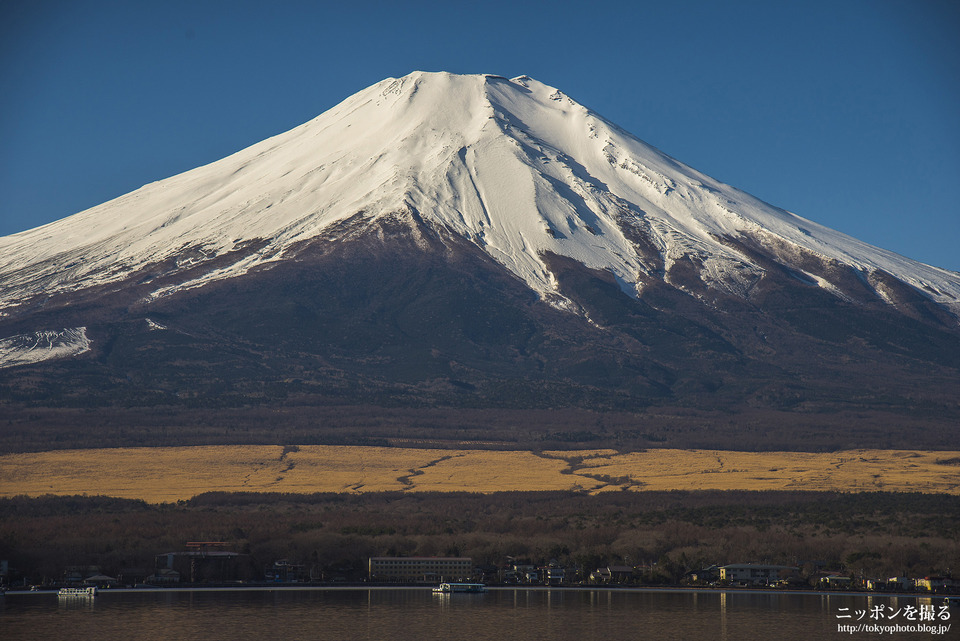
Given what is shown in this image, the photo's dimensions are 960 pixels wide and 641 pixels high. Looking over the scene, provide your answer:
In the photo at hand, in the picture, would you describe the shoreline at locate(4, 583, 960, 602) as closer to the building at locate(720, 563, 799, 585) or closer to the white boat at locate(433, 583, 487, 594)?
the building at locate(720, 563, 799, 585)

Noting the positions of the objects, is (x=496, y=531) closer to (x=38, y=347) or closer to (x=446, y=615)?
(x=446, y=615)

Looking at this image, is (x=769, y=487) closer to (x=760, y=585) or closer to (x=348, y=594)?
(x=760, y=585)

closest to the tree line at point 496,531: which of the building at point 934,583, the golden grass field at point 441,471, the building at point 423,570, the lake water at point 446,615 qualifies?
the building at point 934,583

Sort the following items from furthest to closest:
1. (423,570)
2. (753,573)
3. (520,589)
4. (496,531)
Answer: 1. (496,531)
2. (423,570)
3. (753,573)
4. (520,589)

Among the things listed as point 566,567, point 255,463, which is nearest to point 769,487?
point 566,567

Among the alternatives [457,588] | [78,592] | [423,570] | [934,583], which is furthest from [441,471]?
[934,583]

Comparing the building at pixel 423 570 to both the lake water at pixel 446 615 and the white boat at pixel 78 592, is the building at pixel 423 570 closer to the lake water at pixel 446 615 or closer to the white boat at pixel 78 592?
the lake water at pixel 446 615

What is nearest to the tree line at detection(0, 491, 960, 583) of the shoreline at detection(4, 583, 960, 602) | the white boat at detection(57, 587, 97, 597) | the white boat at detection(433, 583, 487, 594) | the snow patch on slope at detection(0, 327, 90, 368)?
the shoreline at detection(4, 583, 960, 602)
